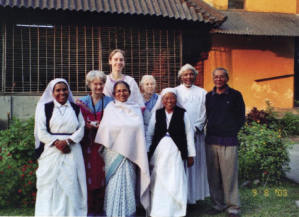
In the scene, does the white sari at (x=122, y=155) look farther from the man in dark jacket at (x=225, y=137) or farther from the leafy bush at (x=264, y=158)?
the leafy bush at (x=264, y=158)

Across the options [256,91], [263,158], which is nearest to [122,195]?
Result: [263,158]

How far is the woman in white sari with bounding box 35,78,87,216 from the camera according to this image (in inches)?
134

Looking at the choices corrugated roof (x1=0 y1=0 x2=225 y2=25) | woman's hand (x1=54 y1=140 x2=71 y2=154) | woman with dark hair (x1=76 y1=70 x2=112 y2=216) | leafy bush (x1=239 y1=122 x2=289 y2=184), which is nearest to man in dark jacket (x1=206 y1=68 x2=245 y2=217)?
woman with dark hair (x1=76 y1=70 x2=112 y2=216)

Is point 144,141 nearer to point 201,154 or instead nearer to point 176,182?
point 176,182

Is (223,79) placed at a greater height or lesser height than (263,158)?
greater

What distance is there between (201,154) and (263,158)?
1607 millimetres

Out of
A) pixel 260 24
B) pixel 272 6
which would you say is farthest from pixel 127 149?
pixel 272 6

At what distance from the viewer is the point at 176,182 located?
3.70 meters

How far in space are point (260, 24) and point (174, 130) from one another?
22.8 ft

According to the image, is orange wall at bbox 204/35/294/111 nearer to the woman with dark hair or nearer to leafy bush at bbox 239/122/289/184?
leafy bush at bbox 239/122/289/184

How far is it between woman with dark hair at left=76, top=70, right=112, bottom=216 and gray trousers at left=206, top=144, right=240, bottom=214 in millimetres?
1425

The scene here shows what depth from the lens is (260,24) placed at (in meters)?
9.38

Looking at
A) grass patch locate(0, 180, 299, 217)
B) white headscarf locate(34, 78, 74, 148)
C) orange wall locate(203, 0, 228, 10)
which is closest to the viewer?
white headscarf locate(34, 78, 74, 148)

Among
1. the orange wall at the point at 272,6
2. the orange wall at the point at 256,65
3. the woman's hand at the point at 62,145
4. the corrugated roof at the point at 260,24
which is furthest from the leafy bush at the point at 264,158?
the orange wall at the point at 272,6
